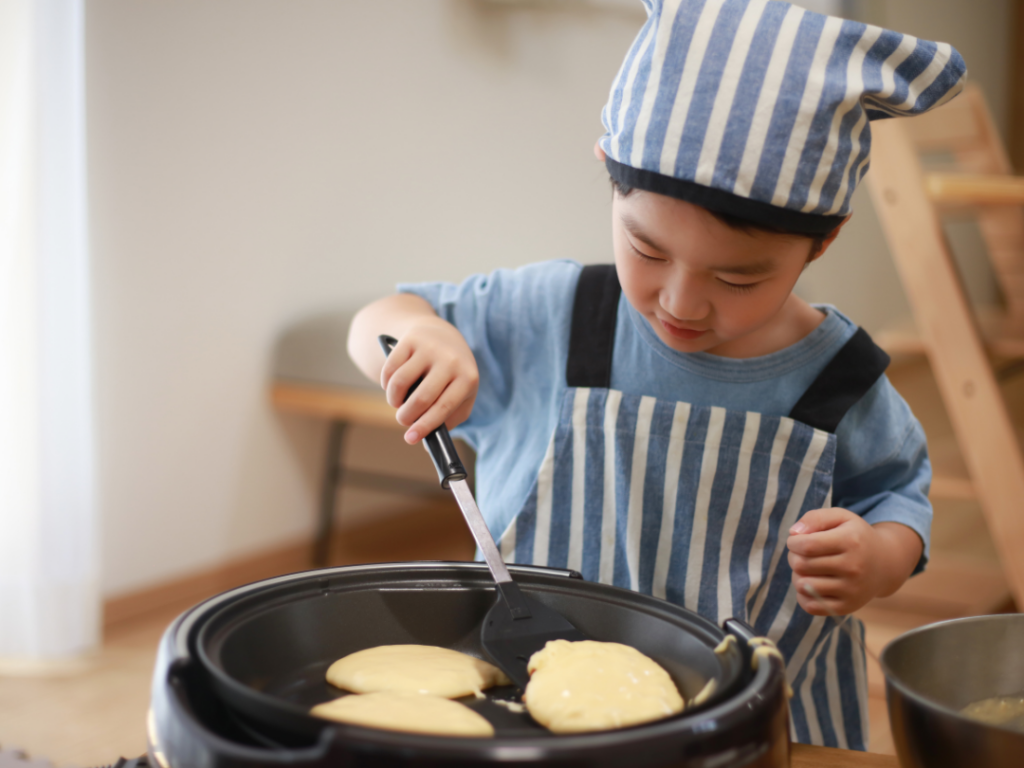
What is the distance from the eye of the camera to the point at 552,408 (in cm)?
82

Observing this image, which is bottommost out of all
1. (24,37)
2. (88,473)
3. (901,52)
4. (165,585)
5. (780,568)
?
(165,585)

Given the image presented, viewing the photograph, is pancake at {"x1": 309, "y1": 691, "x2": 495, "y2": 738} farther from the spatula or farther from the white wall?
the white wall

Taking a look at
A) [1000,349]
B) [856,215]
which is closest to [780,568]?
[1000,349]

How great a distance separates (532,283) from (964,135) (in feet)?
4.94

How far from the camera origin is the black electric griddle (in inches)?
13.1

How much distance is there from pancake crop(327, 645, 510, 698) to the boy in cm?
15

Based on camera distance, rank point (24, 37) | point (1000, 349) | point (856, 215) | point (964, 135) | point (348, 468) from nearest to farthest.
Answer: point (24, 37), point (1000, 349), point (964, 135), point (348, 468), point (856, 215)

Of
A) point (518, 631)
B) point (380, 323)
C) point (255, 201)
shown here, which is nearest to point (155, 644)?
point (255, 201)

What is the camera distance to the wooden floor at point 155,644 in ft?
4.85

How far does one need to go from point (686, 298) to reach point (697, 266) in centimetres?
2

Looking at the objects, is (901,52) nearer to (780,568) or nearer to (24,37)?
(780,568)

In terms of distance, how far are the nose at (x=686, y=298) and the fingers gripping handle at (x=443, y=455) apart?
0.58 feet

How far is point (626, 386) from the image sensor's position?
31.3 inches

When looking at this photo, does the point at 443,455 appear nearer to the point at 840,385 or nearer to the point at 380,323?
the point at 380,323
